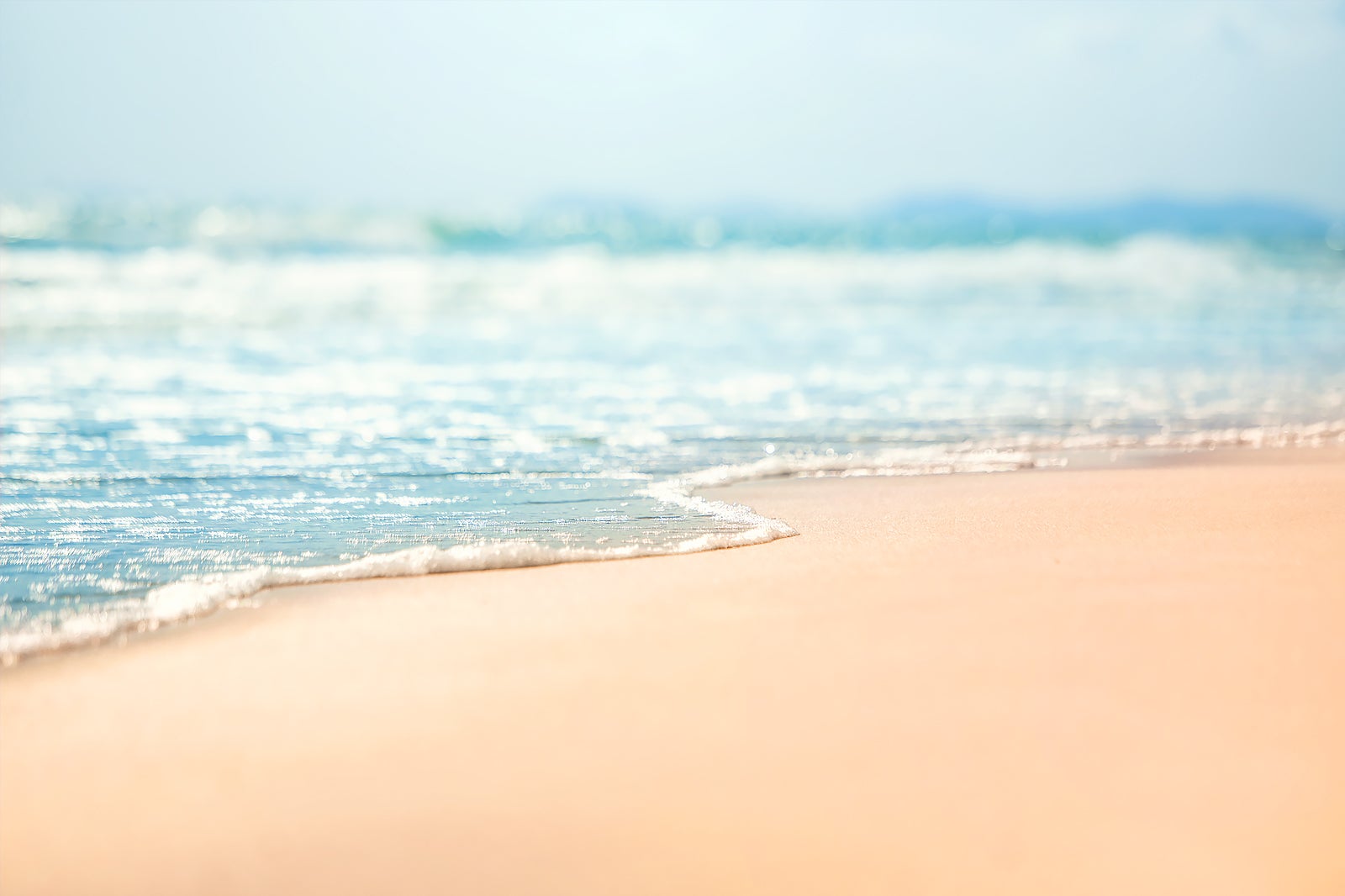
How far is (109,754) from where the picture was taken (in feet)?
5.88

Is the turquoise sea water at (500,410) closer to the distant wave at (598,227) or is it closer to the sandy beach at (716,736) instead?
the sandy beach at (716,736)

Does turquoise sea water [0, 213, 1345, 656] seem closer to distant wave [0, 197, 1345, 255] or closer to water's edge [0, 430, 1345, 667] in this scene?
water's edge [0, 430, 1345, 667]

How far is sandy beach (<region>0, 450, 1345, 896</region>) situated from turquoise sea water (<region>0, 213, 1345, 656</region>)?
454mm

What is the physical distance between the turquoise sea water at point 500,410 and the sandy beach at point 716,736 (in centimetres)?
45

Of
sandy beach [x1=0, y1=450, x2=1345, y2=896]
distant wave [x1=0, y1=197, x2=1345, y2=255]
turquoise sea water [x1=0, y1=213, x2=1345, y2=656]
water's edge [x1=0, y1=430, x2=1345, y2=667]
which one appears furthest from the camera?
distant wave [x1=0, y1=197, x2=1345, y2=255]

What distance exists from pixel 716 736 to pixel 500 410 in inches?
139

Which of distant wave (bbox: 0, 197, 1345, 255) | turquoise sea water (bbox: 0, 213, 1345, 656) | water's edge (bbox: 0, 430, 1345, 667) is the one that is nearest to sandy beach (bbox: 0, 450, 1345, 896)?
water's edge (bbox: 0, 430, 1345, 667)

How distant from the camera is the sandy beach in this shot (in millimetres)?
1512

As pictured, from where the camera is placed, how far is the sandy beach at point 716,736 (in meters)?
1.51

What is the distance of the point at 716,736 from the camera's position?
5.89 feet

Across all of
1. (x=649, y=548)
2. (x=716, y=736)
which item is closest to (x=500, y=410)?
(x=649, y=548)

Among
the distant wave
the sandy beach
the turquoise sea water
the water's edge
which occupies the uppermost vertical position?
the distant wave

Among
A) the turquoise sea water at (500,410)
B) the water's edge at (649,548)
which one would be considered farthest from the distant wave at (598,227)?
the water's edge at (649,548)

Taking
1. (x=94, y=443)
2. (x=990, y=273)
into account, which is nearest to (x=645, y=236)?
(x=990, y=273)
